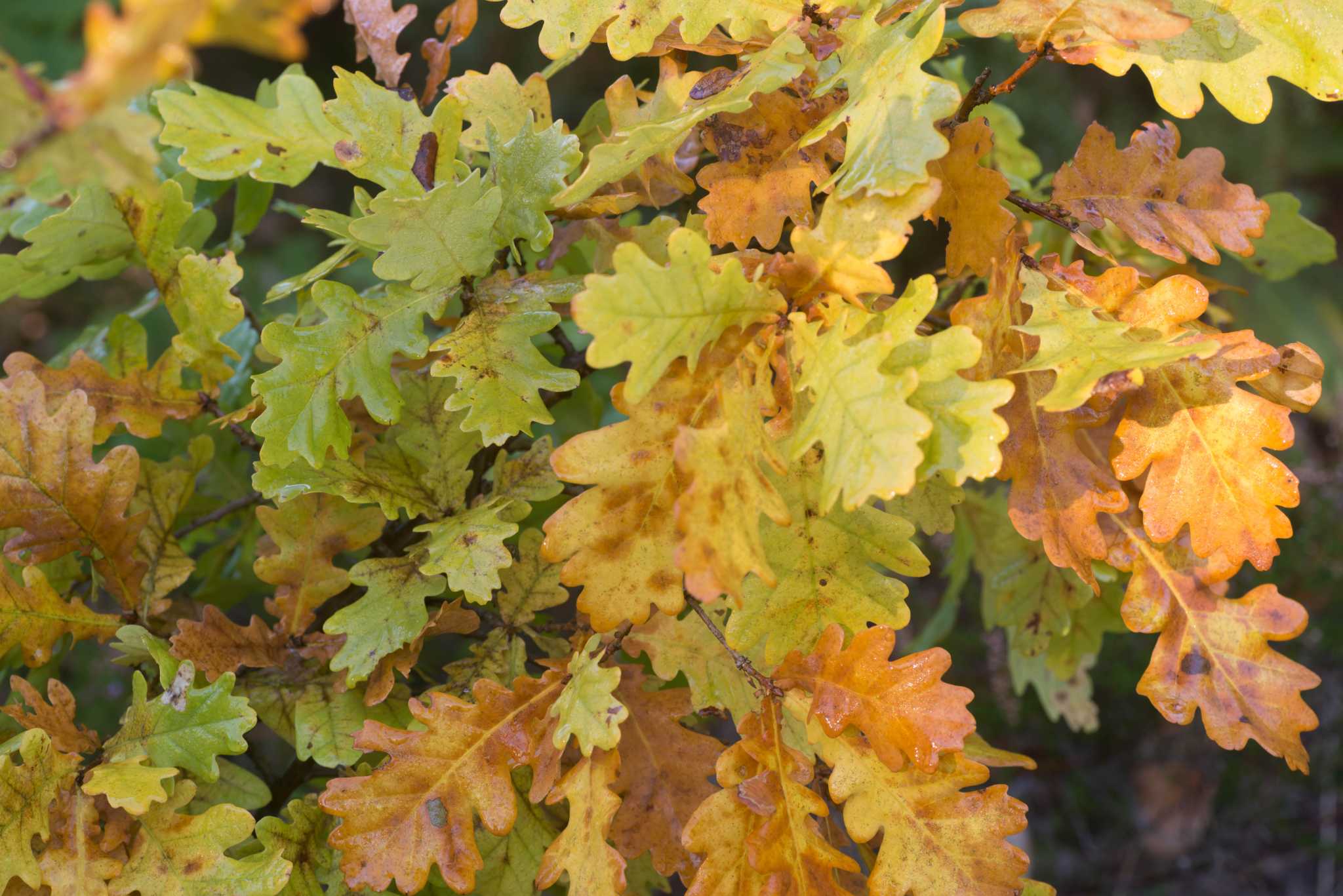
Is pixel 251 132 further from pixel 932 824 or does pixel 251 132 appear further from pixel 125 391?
pixel 932 824

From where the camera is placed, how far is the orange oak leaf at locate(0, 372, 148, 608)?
0.69 meters

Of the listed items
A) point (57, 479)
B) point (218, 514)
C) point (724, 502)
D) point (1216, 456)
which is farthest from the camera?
point (218, 514)

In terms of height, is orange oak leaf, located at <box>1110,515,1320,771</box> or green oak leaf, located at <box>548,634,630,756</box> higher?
green oak leaf, located at <box>548,634,630,756</box>

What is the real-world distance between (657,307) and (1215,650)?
429mm

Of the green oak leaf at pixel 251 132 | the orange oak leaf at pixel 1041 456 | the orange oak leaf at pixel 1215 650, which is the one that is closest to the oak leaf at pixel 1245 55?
the orange oak leaf at pixel 1041 456

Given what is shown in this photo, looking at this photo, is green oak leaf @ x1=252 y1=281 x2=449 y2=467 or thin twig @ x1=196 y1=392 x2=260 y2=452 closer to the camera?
green oak leaf @ x1=252 y1=281 x2=449 y2=467

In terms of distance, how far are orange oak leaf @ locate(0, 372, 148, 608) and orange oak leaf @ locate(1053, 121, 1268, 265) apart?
0.67 meters

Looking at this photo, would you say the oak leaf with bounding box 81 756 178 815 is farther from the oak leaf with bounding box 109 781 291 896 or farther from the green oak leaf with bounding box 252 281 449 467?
the green oak leaf with bounding box 252 281 449 467

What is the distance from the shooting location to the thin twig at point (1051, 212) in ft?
2.19

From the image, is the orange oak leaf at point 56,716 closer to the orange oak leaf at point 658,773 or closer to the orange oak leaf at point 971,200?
the orange oak leaf at point 658,773

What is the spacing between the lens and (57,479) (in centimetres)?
69

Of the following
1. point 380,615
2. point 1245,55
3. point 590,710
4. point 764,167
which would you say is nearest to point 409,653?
point 380,615

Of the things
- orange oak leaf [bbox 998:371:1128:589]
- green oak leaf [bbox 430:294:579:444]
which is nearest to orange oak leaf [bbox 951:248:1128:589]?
orange oak leaf [bbox 998:371:1128:589]

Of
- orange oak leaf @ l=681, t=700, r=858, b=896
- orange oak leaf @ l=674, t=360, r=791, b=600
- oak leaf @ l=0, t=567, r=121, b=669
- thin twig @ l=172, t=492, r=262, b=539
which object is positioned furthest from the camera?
thin twig @ l=172, t=492, r=262, b=539
